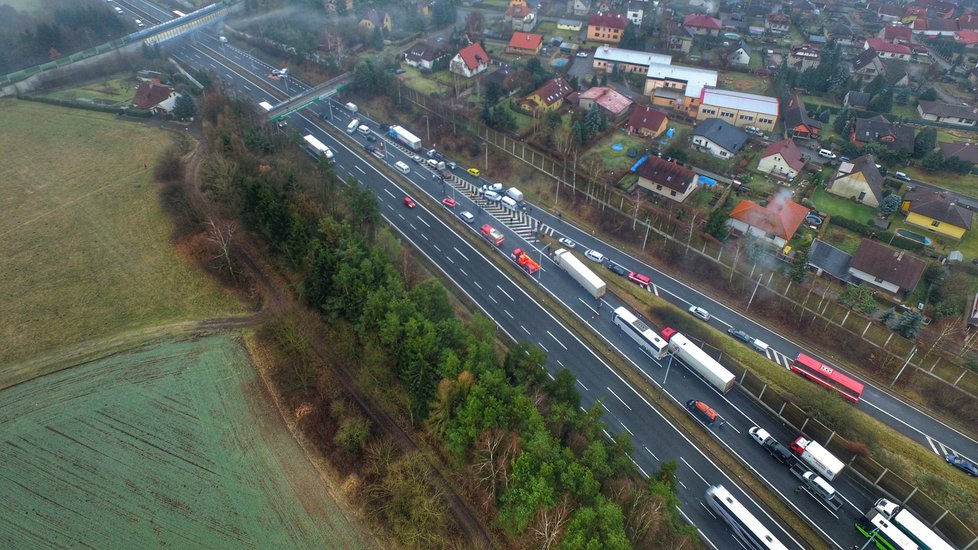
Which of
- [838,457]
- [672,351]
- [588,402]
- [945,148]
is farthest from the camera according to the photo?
[945,148]

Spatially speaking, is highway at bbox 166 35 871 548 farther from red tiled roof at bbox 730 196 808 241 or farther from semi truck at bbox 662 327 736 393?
red tiled roof at bbox 730 196 808 241

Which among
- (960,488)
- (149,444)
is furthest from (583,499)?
(149,444)

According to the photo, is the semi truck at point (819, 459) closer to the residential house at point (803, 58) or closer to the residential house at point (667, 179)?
the residential house at point (667, 179)

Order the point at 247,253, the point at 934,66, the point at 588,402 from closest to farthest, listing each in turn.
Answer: the point at 588,402, the point at 247,253, the point at 934,66

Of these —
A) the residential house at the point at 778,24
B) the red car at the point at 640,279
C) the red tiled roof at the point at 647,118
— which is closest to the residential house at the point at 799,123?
the red tiled roof at the point at 647,118

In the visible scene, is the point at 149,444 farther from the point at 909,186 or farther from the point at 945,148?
the point at 945,148

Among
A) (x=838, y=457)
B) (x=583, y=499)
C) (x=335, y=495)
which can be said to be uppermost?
(x=583, y=499)

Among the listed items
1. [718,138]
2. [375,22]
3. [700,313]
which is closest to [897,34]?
[718,138]
